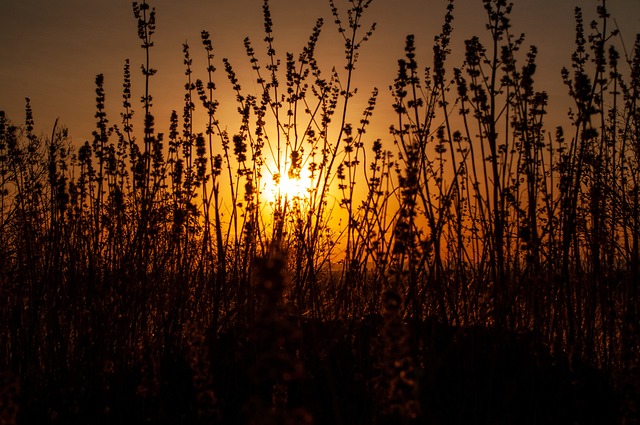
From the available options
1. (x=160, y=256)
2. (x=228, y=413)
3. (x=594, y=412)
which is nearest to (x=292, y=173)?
(x=160, y=256)

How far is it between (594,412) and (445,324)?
734 millimetres

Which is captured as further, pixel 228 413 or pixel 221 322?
pixel 221 322

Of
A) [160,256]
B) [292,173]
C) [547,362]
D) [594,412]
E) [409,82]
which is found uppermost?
[409,82]

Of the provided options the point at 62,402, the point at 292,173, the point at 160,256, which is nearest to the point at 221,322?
the point at 160,256

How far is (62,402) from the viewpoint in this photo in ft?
9.08

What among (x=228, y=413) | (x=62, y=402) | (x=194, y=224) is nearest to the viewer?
(x=228, y=413)

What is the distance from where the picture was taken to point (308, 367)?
111 inches

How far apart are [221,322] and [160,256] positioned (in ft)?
2.41

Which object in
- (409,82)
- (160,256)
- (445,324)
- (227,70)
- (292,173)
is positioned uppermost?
(227,70)

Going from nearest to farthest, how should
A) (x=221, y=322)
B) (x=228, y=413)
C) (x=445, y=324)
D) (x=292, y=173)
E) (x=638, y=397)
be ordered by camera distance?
(x=638, y=397), (x=228, y=413), (x=445, y=324), (x=292, y=173), (x=221, y=322)

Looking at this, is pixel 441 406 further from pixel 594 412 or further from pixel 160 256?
pixel 160 256

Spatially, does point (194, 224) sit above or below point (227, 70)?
below

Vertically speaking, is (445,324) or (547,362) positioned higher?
(445,324)

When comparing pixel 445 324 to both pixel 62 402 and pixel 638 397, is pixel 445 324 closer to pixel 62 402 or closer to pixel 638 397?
pixel 638 397
